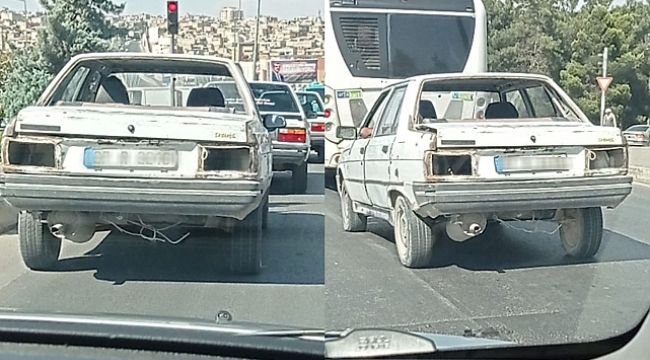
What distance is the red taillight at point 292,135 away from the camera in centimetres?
596

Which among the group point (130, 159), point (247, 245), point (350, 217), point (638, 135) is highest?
point (638, 135)

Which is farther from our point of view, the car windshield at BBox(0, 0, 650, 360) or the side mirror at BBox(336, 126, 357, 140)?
the side mirror at BBox(336, 126, 357, 140)

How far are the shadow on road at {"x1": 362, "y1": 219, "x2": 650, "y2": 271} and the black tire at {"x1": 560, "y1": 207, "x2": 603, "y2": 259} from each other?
0.03 meters

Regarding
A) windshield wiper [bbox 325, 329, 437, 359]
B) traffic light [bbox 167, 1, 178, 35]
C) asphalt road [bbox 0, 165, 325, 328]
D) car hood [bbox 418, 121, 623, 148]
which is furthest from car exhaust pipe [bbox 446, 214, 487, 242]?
traffic light [bbox 167, 1, 178, 35]

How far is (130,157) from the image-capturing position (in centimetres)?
532

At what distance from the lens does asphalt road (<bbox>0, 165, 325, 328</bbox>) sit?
521 centimetres

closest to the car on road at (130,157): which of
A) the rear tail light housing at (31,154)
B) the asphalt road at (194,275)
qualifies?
the rear tail light housing at (31,154)

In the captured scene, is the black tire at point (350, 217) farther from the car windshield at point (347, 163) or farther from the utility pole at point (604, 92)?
the utility pole at point (604, 92)

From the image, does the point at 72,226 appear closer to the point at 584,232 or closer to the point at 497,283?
the point at 497,283

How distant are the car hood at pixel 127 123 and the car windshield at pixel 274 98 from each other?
0.25 m

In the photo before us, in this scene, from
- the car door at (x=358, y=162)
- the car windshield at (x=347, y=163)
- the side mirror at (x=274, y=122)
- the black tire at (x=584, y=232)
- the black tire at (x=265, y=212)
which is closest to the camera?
the car windshield at (x=347, y=163)

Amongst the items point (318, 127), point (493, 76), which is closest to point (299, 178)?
point (318, 127)

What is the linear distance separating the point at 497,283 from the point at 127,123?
1906 mm

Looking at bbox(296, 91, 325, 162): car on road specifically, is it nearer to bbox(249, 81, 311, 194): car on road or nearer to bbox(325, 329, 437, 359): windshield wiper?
bbox(249, 81, 311, 194): car on road
